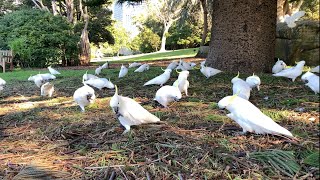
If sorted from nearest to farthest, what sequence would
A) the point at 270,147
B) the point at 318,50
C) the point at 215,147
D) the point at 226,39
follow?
the point at 318,50 → the point at 270,147 → the point at 215,147 → the point at 226,39

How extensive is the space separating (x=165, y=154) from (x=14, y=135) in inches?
54.3

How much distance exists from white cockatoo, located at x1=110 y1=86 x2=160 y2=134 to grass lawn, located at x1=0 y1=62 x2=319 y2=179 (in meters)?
0.07

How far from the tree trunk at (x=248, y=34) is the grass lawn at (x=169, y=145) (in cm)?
208

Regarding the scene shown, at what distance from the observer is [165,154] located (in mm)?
1930

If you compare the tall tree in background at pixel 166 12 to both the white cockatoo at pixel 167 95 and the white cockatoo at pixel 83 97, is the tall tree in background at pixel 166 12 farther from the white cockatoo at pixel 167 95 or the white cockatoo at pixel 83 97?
the white cockatoo at pixel 167 95

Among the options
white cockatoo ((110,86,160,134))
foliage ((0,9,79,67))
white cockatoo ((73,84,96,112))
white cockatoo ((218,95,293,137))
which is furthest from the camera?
foliage ((0,9,79,67))

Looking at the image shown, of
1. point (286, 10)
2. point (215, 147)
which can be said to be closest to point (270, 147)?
point (215, 147)

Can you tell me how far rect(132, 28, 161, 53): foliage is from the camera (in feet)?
125

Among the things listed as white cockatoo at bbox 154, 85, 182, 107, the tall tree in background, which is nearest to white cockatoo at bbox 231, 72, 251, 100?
white cockatoo at bbox 154, 85, 182, 107

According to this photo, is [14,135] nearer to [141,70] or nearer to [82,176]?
[82,176]

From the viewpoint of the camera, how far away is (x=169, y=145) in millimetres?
2021

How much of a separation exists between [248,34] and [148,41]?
34.2m

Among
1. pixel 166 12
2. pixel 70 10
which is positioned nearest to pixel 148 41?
pixel 166 12

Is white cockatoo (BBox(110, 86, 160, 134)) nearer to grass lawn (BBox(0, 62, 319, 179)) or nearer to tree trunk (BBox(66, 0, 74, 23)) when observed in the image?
grass lawn (BBox(0, 62, 319, 179))
